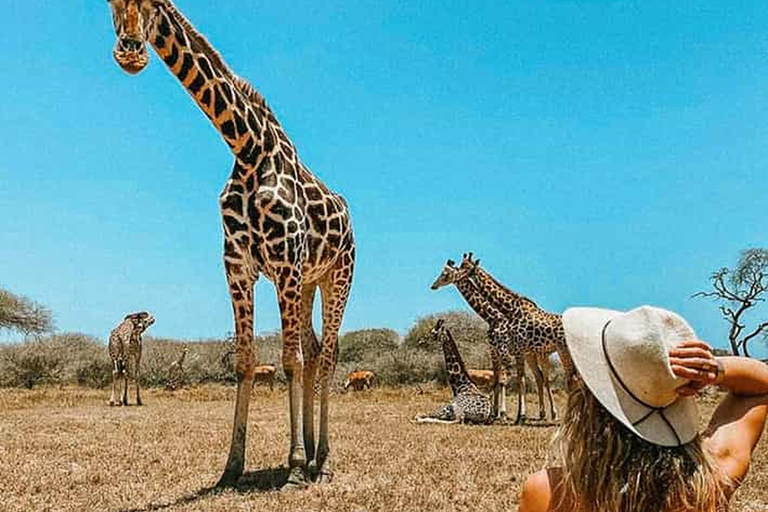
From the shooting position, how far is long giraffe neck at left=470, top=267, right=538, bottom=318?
13.8m

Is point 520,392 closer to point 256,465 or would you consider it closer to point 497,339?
point 497,339

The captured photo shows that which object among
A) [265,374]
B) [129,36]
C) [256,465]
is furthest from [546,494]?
[265,374]

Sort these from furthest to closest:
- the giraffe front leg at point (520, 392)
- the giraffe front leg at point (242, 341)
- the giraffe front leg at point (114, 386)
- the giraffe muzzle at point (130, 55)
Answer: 1. the giraffe front leg at point (114, 386)
2. the giraffe front leg at point (520, 392)
3. the giraffe front leg at point (242, 341)
4. the giraffe muzzle at point (130, 55)

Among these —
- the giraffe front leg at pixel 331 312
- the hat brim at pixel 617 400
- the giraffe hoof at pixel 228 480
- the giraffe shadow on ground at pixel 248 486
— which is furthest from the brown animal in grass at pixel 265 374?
the hat brim at pixel 617 400

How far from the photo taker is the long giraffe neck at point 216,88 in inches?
250

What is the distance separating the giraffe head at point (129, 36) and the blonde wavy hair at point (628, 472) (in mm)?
4794

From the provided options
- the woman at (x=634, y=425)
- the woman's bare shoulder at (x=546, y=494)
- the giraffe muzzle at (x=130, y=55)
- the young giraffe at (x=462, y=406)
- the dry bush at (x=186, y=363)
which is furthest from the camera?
the dry bush at (x=186, y=363)

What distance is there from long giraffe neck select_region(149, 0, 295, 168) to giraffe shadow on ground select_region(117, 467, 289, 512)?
8.91 feet

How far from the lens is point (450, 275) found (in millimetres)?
14781

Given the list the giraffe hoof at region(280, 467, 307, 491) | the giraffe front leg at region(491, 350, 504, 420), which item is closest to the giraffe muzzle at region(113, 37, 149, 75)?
the giraffe hoof at region(280, 467, 307, 491)

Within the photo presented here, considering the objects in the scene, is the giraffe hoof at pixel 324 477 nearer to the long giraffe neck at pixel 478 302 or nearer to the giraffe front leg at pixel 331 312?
the giraffe front leg at pixel 331 312

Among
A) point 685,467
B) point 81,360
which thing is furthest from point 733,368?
point 81,360

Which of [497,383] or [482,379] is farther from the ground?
[482,379]

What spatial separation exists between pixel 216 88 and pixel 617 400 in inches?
221
